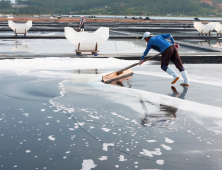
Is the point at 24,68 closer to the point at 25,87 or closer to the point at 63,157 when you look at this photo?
the point at 25,87

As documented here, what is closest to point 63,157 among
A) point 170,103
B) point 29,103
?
point 29,103

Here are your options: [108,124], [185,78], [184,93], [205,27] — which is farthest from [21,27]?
[108,124]

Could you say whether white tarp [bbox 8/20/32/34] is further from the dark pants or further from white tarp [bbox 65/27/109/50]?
the dark pants

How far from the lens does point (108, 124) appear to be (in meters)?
4.95

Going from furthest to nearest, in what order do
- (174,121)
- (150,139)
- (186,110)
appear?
(186,110) → (174,121) → (150,139)

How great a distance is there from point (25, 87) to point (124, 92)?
225cm

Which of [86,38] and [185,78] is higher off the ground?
[86,38]

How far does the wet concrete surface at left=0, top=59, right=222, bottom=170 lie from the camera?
12.2 feet

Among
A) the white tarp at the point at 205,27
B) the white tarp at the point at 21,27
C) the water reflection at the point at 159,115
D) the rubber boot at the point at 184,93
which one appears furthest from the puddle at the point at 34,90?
the white tarp at the point at 205,27

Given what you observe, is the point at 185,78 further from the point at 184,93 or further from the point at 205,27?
the point at 205,27

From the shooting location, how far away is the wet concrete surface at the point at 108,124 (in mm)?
3732

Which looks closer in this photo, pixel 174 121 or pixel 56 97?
pixel 174 121

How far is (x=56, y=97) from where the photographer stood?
6.59 metres

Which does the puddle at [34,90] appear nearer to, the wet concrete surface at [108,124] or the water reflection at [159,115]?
the wet concrete surface at [108,124]
